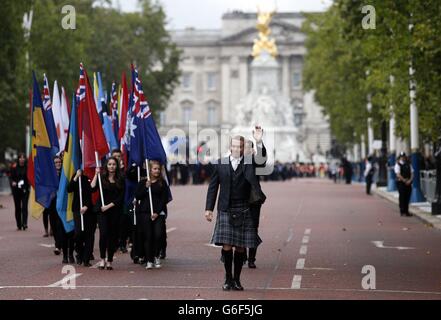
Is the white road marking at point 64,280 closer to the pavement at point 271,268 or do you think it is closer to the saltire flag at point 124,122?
the pavement at point 271,268

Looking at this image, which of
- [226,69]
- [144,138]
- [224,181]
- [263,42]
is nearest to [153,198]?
[144,138]

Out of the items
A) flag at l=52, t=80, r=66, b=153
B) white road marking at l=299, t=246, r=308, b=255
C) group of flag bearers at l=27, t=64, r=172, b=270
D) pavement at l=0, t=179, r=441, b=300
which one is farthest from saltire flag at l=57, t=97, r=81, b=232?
white road marking at l=299, t=246, r=308, b=255

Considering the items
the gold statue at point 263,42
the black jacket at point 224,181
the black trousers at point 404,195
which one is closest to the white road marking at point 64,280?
the black jacket at point 224,181

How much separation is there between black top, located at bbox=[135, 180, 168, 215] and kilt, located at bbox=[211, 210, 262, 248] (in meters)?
3.33

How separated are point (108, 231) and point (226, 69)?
551 ft

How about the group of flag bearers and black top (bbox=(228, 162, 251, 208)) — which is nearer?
black top (bbox=(228, 162, 251, 208))

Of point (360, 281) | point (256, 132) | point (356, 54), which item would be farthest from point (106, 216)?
point (356, 54)

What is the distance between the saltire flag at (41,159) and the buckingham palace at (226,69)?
508 ft

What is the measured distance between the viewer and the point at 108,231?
20.8 meters

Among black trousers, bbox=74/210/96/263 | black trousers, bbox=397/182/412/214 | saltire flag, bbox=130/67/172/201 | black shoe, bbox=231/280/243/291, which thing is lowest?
black trousers, bbox=397/182/412/214

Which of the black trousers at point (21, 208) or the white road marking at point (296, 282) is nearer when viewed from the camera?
the white road marking at point (296, 282)

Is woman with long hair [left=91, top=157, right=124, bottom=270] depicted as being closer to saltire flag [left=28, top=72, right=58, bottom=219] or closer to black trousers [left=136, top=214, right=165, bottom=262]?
black trousers [left=136, top=214, right=165, bottom=262]

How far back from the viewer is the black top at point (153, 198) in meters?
20.8

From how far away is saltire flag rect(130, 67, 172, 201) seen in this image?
871 inches
